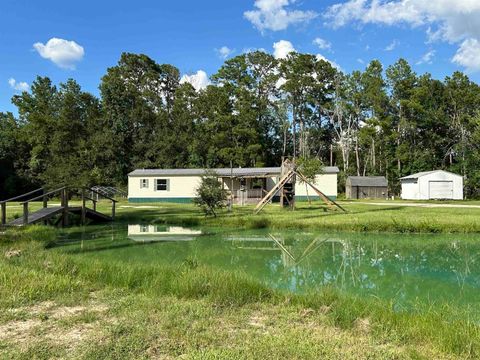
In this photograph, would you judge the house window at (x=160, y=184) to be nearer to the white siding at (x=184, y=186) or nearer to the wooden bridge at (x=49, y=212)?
the white siding at (x=184, y=186)

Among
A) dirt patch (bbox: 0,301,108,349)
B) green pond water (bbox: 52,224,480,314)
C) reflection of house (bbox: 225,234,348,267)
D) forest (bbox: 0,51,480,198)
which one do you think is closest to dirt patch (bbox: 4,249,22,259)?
green pond water (bbox: 52,224,480,314)

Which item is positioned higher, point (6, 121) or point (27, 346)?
point (6, 121)

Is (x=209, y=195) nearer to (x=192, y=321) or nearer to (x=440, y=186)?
(x=192, y=321)

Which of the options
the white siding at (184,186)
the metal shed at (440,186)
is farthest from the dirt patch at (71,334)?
the metal shed at (440,186)

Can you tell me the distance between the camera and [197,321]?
465 cm

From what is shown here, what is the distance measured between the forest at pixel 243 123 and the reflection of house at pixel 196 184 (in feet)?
27.6

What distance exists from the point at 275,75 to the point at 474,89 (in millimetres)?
21507

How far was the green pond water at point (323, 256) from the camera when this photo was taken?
23.7 feet

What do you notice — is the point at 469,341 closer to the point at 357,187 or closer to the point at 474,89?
the point at 357,187

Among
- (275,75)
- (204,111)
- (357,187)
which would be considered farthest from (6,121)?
(357,187)

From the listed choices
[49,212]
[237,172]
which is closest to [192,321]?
[49,212]

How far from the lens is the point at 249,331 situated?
4371 mm

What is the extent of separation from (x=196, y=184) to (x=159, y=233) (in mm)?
16756

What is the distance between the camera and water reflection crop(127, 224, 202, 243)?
45.3 ft
